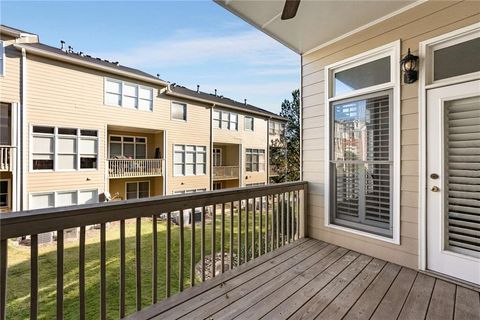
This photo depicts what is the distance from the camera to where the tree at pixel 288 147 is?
14.5m

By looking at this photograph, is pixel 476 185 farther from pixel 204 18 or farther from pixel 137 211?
pixel 204 18

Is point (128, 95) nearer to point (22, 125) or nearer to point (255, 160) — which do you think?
point (22, 125)

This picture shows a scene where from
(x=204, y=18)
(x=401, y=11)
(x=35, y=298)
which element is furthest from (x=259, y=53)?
(x=35, y=298)

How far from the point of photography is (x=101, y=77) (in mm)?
9727

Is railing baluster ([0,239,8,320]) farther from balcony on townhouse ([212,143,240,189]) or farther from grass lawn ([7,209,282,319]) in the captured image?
balcony on townhouse ([212,143,240,189])

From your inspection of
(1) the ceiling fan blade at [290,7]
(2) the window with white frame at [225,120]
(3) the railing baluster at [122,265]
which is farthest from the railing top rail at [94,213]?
(2) the window with white frame at [225,120]

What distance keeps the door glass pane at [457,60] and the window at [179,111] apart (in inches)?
436

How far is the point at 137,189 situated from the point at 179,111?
4436mm

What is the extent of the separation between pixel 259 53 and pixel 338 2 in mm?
8064

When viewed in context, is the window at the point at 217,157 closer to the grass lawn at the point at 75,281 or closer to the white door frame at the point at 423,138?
the grass lawn at the point at 75,281

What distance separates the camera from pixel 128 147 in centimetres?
1161

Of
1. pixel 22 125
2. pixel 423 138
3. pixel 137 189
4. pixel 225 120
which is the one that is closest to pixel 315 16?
pixel 423 138

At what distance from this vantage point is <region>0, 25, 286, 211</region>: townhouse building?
796 centimetres

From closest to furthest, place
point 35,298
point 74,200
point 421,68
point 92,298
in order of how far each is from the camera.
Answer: point 35,298, point 421,68, point 92,298, point 74,200
